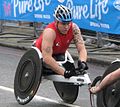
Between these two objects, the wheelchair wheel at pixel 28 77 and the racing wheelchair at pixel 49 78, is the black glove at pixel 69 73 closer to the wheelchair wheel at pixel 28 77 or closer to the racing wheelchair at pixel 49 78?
the racing wheelchair at pixel 49 78

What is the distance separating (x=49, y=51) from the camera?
274 inches

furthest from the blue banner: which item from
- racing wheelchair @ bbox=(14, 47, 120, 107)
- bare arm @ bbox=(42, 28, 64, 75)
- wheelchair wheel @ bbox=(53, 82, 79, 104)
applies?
bare arm @ bbox=(42, 28, 64, 75)

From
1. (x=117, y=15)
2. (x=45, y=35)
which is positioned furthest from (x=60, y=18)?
(x=117, y=15)

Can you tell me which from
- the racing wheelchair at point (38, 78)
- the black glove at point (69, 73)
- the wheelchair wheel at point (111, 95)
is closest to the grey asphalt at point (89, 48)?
the racing wheelchair at point (38, 78)

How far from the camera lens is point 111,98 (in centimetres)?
615

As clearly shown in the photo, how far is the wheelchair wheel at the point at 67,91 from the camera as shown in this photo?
292 inches

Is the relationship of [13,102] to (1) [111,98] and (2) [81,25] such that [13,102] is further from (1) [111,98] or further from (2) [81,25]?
(2) [81,25]

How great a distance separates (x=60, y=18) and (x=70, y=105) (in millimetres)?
1392

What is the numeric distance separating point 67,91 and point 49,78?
0.59 m

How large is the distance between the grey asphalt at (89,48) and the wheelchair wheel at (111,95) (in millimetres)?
5988

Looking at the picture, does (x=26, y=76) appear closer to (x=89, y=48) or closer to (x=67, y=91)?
(x=67, y=91)

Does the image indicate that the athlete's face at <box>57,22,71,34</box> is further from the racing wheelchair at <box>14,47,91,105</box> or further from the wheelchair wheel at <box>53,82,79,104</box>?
the wheelchair wheel at <box>53,82,79,104</box>

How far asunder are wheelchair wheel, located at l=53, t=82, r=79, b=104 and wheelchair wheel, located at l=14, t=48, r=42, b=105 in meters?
0.60

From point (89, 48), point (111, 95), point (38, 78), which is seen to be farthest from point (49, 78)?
point (89, 48)
